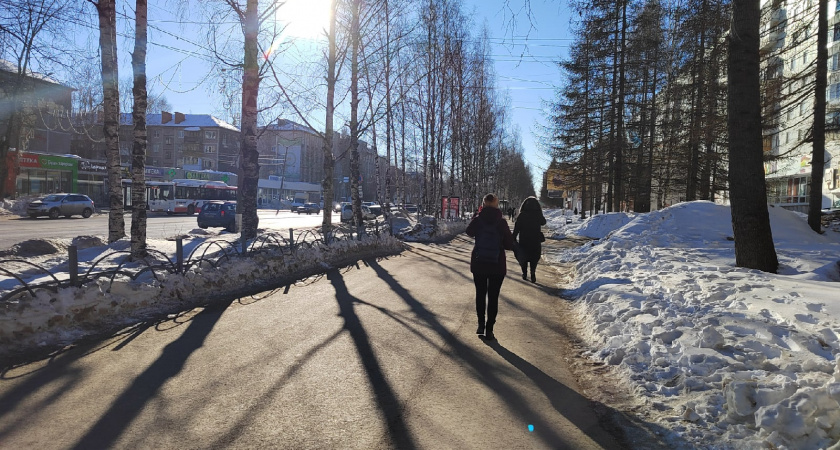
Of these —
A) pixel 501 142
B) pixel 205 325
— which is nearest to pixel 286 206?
pixel 501 142

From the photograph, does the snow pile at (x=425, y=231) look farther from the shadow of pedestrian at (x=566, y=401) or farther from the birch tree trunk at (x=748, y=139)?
the shadow of pedestrian at (x=566, y=401)

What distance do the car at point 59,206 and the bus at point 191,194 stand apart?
8255 mm

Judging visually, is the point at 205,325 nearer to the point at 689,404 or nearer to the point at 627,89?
the point at 689,404

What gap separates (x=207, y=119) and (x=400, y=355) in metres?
89.2

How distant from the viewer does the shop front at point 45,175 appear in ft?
132

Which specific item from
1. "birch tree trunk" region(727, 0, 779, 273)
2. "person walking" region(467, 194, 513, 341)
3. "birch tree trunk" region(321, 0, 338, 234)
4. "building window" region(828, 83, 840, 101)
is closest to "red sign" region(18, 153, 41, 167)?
"birch tree trunk" region(321, 0, 338, 234)

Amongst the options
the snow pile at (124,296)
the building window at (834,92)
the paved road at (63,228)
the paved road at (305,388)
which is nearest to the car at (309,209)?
the paved road at (63,228)

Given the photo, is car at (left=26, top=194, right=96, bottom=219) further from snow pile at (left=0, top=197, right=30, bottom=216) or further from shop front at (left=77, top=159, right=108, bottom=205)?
shop front at (left=77, top=159, right=108, bottom=205)

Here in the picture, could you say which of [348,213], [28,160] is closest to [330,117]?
[348,213]

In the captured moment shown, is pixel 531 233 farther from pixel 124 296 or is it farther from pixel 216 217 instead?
pixel 216 217

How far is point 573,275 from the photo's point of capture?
1229 centimetres

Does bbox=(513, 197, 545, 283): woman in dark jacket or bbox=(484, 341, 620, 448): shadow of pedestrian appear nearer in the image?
A: bbox=(484, 341, 620, 448): shadow of pedestrian

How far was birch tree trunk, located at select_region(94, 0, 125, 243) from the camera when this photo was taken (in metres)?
11.1

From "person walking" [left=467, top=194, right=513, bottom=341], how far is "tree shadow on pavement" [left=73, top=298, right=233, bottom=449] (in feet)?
11.0
